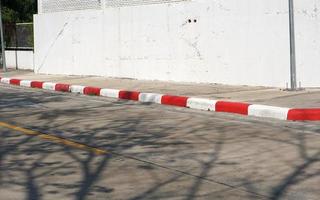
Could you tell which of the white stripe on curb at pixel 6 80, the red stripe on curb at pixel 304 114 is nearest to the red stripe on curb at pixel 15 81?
the white stripe on curb at pixel 6 80

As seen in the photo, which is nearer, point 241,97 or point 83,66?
point 241,97

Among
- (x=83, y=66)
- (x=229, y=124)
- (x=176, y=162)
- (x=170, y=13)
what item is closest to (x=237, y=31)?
(x=170, y=13)

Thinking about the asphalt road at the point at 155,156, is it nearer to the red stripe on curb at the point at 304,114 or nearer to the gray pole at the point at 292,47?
the red stripe on curb at the point at 304,114

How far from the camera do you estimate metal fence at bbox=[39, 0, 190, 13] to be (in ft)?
60.9

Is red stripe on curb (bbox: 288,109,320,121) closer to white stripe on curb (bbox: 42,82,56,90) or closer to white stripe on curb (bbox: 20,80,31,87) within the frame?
white stripe on curb (bbox: 42,82,56,90)

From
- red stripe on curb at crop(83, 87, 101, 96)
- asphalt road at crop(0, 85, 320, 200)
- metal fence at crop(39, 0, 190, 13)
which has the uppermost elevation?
metal fence at crop(39, 0, 190, 13)

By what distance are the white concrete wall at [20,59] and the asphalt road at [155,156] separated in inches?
548

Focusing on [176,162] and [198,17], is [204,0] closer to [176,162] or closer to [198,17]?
[198,17]

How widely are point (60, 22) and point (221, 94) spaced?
9640mm

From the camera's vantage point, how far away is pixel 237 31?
15164 millimetres

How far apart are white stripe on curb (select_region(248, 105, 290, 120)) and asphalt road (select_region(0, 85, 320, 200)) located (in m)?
0.26

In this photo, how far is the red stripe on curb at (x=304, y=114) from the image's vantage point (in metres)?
10.4

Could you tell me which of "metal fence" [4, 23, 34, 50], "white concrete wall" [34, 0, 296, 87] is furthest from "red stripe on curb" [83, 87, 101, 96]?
"metal fence" [4, 23, 34, 50]

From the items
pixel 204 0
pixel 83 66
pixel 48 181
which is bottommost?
pixel 48 181
